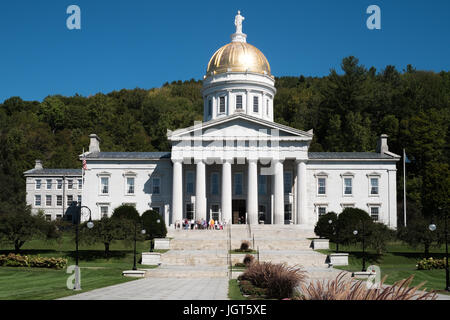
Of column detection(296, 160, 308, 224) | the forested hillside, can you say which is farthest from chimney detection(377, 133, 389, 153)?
column detection(296, 160, 308, 224)

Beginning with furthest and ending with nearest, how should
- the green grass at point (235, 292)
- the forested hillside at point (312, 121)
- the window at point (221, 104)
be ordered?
the forested hillside at point (312, 121), the window at point (221, 104), the green grass at point (235, 292)

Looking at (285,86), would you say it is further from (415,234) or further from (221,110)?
(415,234)

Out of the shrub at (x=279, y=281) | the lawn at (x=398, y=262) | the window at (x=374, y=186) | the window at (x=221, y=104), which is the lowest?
the lawn at (x=398, y=262)

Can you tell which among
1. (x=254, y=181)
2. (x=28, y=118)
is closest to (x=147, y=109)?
(x=28, y=118)

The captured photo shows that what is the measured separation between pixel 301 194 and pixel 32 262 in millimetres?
33616

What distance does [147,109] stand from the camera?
387 feet

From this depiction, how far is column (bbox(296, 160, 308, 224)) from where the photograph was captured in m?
58.7

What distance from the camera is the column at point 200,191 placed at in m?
58.6

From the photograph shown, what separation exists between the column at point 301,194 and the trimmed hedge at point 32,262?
1248 inches

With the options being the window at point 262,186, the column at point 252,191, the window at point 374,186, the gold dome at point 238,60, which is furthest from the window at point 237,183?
the window at point 374,186

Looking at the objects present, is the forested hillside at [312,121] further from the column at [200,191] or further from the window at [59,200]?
the column at [200,191]

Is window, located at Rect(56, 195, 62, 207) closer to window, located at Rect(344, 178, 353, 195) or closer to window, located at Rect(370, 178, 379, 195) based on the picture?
window, located at Rect(344, 178, 353, 195)

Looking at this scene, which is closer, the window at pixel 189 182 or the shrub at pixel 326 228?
the shrub at pixel 326 228
